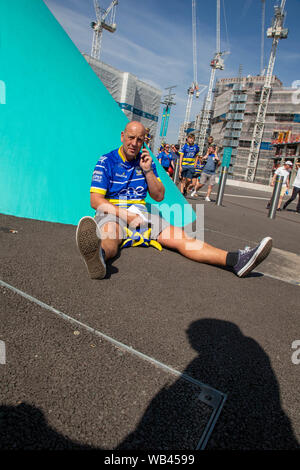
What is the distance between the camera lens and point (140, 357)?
1429 millimetres

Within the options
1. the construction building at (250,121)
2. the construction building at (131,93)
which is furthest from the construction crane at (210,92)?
the construction building at (131,93)

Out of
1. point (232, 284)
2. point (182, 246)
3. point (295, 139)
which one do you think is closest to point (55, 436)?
point (232, 284)

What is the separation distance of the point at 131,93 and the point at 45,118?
131 feet

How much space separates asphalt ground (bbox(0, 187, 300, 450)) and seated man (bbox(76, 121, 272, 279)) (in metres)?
0.24

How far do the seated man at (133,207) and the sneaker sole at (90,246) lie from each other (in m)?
0.29

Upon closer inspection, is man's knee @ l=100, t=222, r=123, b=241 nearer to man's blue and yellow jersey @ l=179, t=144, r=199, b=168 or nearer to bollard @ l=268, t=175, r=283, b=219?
bollard @ l=268, t=175, r=283, b=219

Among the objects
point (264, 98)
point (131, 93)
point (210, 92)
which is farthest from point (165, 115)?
point (210, 92)

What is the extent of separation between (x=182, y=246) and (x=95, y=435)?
2132 millimetres

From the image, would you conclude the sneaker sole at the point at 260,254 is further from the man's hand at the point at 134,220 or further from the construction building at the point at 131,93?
the construction building at the point at 131,93

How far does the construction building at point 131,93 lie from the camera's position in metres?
36.6

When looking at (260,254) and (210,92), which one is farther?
(210,92)

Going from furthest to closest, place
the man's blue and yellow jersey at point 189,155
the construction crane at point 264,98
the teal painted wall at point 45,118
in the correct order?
1. the construction crane at point 264,98
2. the man's blue and yellow jersey at point 189,155
3. the teal painted wall at point 45,118

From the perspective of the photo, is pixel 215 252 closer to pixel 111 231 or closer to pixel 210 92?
pixel 111 231
